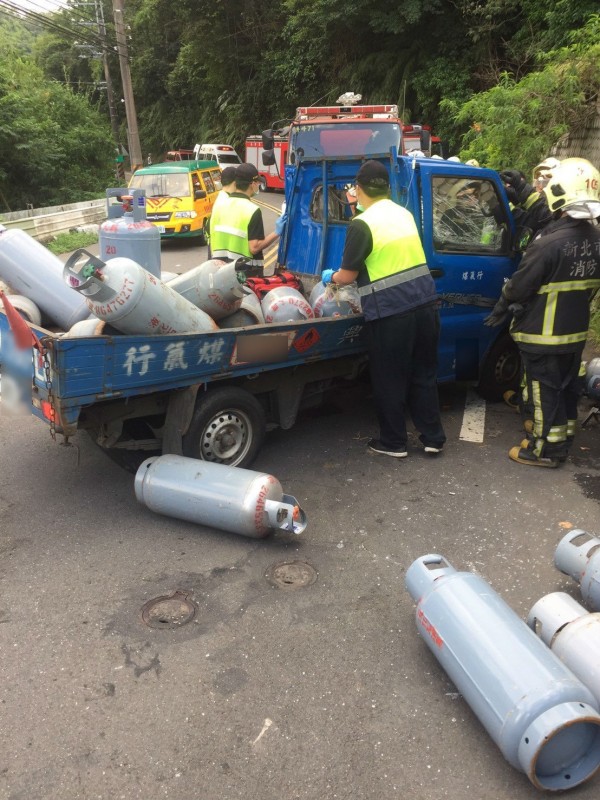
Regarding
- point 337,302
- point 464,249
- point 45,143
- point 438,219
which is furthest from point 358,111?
point 45,143

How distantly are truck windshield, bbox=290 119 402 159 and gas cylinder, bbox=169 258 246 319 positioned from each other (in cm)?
179

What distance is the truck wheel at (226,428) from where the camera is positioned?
425cm

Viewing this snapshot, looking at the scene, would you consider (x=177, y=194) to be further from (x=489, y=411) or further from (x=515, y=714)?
(x=515, y=714)

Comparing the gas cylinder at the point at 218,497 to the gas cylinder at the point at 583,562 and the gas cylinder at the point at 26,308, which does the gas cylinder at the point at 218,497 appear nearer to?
the gas cylinder at the point at 26,308

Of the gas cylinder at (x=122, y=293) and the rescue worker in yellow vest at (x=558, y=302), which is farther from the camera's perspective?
the rescue worker in yellow vest at (x=558, y=302)

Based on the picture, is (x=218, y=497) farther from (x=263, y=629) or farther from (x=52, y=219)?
(x=52, y=219)

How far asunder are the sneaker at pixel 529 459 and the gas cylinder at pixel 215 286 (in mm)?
2325

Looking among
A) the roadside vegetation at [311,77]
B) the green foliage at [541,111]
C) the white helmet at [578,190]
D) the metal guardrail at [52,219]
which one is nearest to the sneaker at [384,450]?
the white helmet at [578,190]

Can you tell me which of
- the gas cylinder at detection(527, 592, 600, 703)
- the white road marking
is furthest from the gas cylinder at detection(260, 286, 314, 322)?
the gas cylinder at detection(527, 592, 600, 703)

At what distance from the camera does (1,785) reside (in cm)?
238

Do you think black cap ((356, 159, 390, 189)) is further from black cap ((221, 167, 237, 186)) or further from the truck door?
black cap ((221, 167, 237, 186))

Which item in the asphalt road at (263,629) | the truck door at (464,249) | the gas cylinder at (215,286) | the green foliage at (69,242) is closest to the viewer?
the asphalt road at (263,629)

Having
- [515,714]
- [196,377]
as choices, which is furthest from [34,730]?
[196,377]

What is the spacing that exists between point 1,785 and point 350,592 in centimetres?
175
